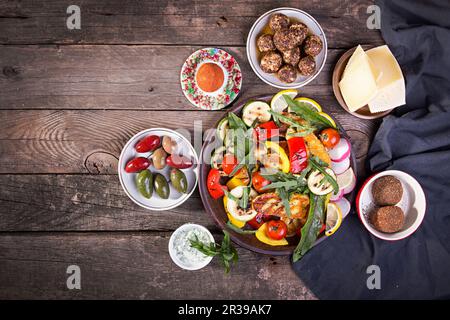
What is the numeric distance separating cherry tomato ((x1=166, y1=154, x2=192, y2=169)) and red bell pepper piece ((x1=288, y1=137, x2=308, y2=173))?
0.36 m

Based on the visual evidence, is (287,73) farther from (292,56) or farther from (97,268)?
(97,268)

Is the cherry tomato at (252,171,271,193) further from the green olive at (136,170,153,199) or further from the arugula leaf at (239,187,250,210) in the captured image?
the green olive at (136,170,153,199)

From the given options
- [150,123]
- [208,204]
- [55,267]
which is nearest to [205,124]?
[150,123]

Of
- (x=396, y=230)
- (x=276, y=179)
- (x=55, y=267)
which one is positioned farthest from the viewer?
(x=55, y=267)

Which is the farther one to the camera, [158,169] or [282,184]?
[158,169]

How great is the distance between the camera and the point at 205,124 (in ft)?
5.16

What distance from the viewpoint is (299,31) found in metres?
1.44

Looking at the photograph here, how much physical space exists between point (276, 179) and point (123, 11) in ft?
2.86

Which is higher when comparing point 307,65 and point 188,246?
point 307,65

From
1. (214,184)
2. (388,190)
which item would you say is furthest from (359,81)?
(214,184)

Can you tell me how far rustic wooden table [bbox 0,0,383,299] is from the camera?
157 centimetres

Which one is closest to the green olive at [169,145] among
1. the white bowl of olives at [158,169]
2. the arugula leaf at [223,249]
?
the white bowl of olives at [158,169]

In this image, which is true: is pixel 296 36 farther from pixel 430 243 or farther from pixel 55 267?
pixel 55 267

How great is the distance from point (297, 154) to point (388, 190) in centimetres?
39
